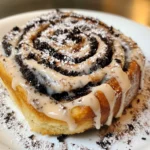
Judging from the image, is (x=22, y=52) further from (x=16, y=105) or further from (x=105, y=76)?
(x=105, y=76)

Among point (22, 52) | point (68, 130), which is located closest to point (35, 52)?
point (22, 52)

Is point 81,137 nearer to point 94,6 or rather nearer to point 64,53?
point 64,53

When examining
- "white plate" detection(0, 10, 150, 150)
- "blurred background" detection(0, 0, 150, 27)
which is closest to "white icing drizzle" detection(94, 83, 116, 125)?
"white plate" detection(0, 10, 150, 150)

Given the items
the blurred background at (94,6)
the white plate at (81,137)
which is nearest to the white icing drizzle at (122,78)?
the white plate at (81,137)

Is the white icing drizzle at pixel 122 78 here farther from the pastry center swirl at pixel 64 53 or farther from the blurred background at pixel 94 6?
the blurred background at pixel 94 6

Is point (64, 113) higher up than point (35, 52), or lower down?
lower down

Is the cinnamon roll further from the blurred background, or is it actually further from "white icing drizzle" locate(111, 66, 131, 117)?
the blurred background
